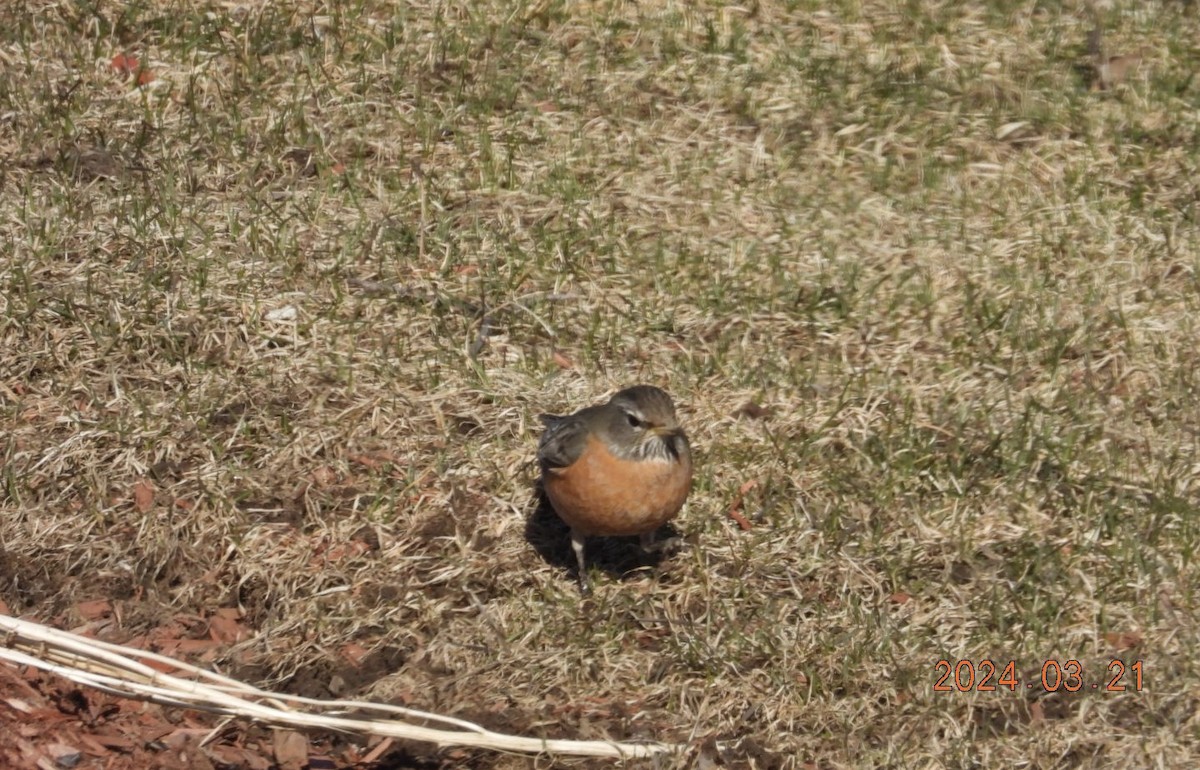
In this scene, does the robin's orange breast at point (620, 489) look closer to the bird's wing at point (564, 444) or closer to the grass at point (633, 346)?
the bird's wing at point (564, 444)

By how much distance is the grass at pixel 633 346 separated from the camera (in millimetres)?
5105

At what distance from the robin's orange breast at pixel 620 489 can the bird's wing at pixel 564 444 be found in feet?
0.08

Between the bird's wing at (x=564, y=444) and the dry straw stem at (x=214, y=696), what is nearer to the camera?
the dry straw stem at (x=214, y=696)

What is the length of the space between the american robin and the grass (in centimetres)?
34

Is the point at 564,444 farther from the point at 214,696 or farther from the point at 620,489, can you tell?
the point at 214,696

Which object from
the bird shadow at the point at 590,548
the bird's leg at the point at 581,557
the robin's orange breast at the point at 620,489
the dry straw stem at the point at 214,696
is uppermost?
the robin's orange breast at the point at 620,489

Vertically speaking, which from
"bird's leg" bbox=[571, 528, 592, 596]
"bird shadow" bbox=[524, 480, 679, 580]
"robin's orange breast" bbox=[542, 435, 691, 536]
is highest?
"robin's orange breast" bbox=[542, 435, 691, 536]

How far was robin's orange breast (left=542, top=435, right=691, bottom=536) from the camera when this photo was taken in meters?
5.17

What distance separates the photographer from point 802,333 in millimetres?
6492

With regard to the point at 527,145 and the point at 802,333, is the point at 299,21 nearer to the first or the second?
the point at 527,145

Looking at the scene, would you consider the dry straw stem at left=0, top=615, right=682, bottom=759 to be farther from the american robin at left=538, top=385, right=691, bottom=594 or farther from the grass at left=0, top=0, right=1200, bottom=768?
the american robin at left=538, top=385, right=691, bottom=594
